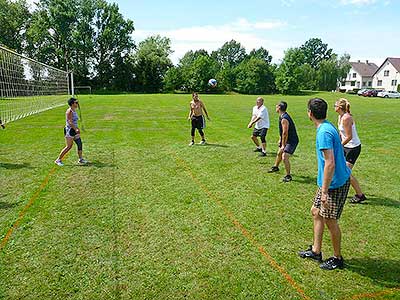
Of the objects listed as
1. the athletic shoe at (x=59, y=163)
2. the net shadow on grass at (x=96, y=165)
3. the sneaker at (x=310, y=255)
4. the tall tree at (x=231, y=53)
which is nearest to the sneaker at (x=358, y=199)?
the sneaker at (x=310, y=255)

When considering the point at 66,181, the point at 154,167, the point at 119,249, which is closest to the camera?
the point at 119,249

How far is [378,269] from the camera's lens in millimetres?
3891

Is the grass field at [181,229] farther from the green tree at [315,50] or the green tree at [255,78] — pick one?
the green tree at [315,50]

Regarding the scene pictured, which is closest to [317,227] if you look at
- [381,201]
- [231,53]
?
[381,201]

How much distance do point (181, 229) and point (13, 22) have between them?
63.4m

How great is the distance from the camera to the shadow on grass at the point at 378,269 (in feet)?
12.0

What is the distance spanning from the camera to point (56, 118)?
18.1 metres

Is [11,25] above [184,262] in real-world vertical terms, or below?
above

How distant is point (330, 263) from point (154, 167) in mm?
5319

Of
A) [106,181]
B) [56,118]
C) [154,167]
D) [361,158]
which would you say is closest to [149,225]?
[106,181]

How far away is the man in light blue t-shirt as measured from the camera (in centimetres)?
344

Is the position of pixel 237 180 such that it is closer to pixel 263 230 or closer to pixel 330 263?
pixel 263 230

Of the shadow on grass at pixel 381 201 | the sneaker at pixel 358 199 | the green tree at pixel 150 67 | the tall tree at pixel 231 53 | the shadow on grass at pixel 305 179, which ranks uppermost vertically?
the tall tree at pixel 231 53

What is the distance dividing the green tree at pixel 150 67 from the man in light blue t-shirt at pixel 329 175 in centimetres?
5649
